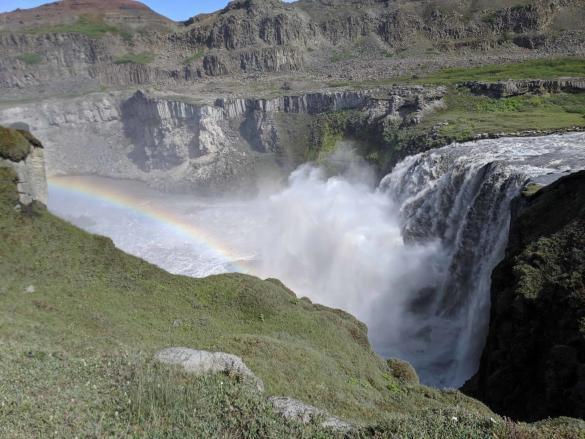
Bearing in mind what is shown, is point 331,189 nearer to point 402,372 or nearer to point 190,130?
point 190,130

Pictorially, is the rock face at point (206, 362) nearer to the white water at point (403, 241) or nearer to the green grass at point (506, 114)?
the white water at point (403, 241)

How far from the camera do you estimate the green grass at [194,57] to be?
11850 centimetres

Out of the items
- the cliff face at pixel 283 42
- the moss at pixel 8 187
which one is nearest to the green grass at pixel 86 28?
the cliff face at pixel 283 42

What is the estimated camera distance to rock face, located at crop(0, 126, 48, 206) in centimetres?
2347

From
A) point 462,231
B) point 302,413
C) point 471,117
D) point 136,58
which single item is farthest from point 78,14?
point 302,413

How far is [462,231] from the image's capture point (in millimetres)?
31375

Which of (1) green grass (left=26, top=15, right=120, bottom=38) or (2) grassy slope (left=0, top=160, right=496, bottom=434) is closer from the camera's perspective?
(2) grassy slope (left=0, top=160, right=496, bottom=434)

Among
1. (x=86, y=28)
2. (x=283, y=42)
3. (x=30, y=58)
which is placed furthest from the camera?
(x=86, y=28)

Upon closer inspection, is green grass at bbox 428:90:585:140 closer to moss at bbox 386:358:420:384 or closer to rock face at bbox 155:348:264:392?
moss at bbox 386:358:420:384

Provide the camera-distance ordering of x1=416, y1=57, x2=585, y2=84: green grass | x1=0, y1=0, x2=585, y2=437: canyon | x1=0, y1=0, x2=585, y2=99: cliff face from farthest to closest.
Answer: x1=0, y1=0, x2=585, y2=99: cliff face
x1=416, y1=57, x2=585, y2=84: green grass
x1=0, y1=0, x2=585, y2=437: canyon

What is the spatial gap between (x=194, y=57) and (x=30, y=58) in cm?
4225

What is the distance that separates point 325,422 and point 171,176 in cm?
7828

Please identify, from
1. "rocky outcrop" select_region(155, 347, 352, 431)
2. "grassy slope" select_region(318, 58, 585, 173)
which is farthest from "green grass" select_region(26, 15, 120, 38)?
"rocky outcrop" select_region(155, 347, 352, 431)

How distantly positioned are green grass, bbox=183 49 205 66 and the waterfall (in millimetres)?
92863
